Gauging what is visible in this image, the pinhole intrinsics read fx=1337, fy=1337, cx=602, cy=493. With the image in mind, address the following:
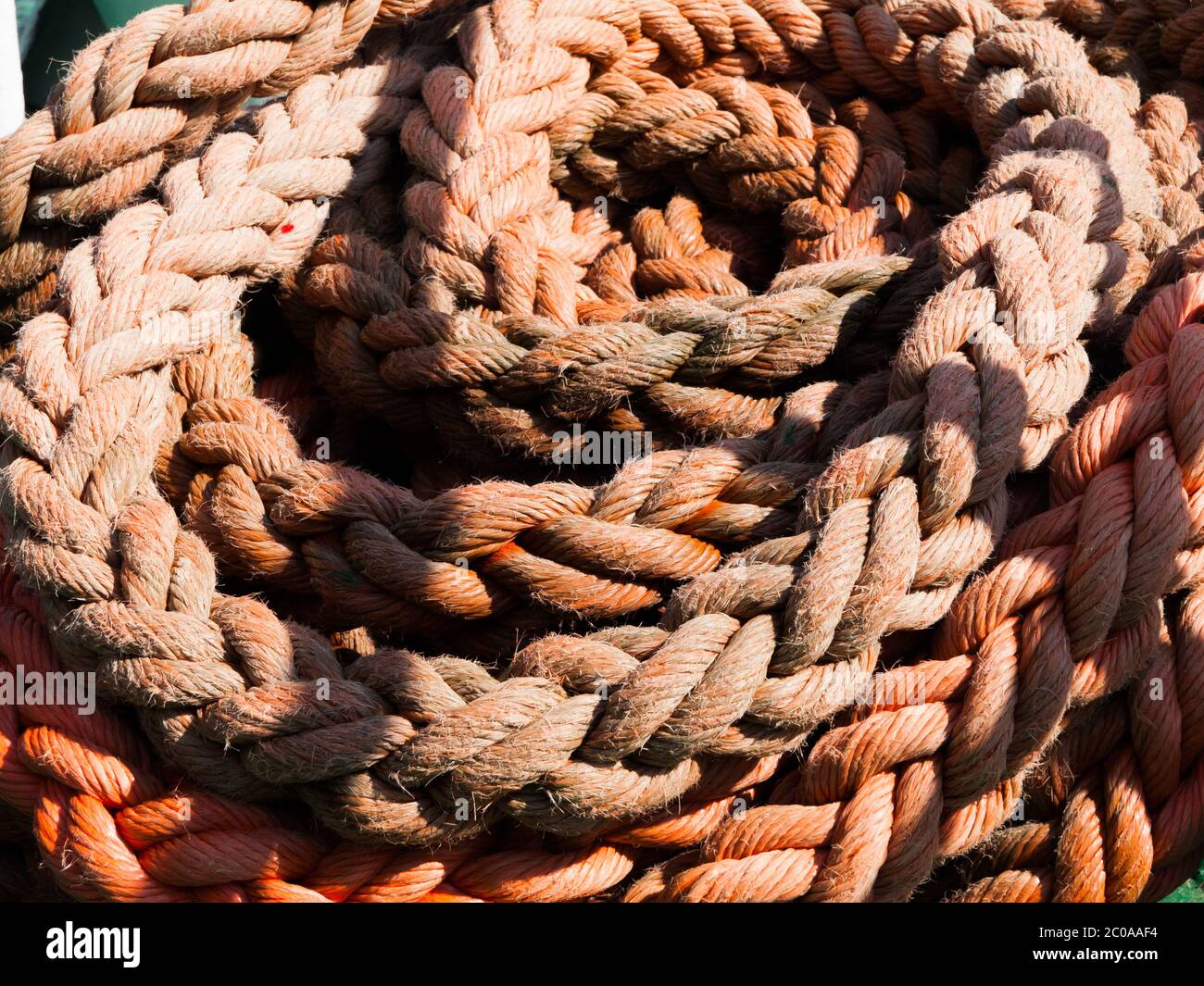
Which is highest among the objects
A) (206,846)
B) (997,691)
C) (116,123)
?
(116,123)

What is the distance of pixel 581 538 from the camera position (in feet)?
6.06

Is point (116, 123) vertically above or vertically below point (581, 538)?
above

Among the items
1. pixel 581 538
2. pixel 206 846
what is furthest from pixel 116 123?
pixel 206 846

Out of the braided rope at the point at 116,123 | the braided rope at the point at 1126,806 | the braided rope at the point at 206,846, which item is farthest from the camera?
the braided rope at the point at 116,123

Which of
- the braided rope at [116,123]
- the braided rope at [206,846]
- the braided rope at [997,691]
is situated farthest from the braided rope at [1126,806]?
the braided rope at [116,123]

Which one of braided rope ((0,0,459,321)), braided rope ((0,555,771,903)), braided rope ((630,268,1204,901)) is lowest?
braided rope ((0,555,771,903))

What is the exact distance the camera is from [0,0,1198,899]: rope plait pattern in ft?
5.48

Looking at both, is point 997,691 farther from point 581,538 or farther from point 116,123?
point 116,123

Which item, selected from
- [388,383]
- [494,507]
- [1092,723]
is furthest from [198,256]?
[1092,723]

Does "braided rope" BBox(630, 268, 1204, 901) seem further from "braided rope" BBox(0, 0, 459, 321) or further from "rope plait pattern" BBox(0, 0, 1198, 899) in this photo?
"braided rope" BBox(0, 0, 459, 321)

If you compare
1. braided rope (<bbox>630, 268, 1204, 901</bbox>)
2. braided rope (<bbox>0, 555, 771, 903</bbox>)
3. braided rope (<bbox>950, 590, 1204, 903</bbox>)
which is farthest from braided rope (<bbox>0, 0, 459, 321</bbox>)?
braided rope (<bbox>950, 590, 1204, 903</bbox>)

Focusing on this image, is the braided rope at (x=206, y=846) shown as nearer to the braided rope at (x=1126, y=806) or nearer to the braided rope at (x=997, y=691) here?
the braided rope at (x=997, y=691)

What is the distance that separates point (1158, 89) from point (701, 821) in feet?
6.09

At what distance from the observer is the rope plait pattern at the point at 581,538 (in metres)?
1.67
